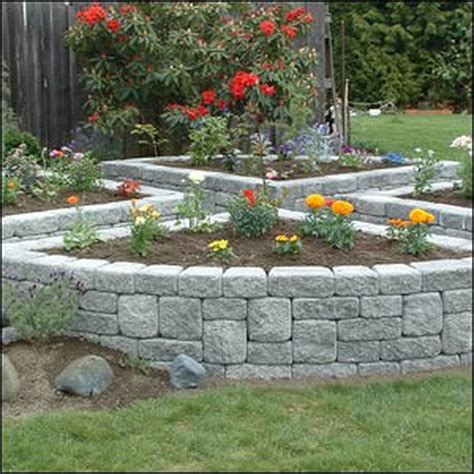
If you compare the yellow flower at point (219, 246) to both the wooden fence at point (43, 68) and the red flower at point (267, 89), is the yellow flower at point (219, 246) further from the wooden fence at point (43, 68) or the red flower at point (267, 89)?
the wooden fence at point (43, 68)

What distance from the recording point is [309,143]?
8.49 m

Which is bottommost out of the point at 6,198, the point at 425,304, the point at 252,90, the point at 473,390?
the point at 473,390

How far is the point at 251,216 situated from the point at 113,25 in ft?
13.7

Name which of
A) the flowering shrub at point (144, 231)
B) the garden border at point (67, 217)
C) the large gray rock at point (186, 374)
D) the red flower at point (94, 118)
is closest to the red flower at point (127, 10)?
the red flower at point (94, 118)

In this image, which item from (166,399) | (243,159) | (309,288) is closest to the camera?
(166,399)

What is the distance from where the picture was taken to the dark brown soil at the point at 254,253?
5.11 meters

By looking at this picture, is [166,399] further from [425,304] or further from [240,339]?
[425,304]

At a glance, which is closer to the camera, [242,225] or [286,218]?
[242,225]

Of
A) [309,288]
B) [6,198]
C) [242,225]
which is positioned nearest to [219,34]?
[6,198]

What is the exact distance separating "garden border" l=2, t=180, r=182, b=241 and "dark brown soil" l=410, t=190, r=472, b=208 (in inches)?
70.9

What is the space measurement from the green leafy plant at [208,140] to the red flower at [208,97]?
22.1 inches

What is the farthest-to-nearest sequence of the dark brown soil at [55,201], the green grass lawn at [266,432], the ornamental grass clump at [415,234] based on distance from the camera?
the dark brown soil at [55,201]
the ornamental grass clump at [415,234]
the green grass lawn at [266,432]

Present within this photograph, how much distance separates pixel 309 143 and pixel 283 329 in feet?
13.3

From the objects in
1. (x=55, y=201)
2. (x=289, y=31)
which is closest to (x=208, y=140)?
(x=289, y=31)
